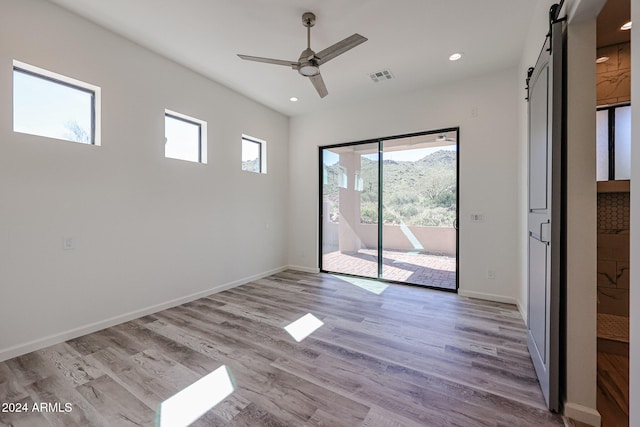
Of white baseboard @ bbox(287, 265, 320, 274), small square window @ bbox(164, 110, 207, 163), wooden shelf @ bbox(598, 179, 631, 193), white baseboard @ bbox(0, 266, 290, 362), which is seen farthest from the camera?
white baseboard @ bbox(287, 265, 320, 274)

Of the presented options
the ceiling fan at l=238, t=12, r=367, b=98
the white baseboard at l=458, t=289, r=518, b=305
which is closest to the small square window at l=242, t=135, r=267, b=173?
the ceiling fan at l=238, t=12, r=367, b=98

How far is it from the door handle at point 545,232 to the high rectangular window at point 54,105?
13.2ft

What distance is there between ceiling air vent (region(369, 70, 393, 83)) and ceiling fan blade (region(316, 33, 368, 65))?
55.9 inches

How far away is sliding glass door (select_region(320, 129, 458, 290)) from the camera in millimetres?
4160

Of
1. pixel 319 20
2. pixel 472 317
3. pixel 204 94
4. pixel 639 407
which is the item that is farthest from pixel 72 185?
pixel 472 317

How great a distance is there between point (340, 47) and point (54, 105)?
2.80m

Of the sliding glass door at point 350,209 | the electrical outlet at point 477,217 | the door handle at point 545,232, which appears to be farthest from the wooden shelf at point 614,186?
the sliding glass door at point 350,209

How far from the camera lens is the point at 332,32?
2.83m

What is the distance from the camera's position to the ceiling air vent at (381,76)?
146 inches

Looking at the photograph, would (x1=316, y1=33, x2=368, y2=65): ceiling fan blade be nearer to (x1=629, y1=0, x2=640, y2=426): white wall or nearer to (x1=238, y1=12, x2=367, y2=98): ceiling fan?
(x1=238, y1=12, x2=367, y2=98): ceiling fan

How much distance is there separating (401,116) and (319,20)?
2.16m

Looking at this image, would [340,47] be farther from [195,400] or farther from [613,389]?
[613,389]

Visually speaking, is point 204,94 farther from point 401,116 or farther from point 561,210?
point 561,210

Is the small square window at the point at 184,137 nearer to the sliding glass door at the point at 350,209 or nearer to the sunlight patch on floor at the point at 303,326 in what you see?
the sliding glass door at the point at 350,209
